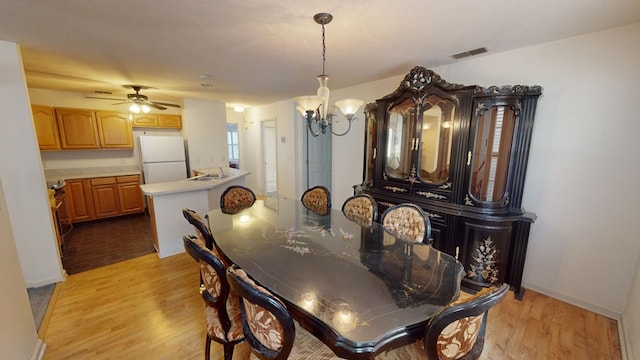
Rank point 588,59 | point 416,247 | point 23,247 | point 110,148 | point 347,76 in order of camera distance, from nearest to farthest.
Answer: point 416,247, point 588,59, point 23,247, point 347,76, point 110,148

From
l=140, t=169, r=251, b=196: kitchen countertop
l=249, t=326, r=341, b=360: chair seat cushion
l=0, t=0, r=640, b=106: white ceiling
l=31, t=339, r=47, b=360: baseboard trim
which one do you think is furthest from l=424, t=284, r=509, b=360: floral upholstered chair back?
l=140, t=169, r=251, b=196: kitchen countertop

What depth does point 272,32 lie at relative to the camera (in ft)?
6.47

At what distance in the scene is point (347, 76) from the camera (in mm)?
3359

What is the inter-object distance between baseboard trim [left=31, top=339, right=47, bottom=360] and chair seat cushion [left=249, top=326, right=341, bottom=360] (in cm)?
165

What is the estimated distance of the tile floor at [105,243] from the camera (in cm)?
307

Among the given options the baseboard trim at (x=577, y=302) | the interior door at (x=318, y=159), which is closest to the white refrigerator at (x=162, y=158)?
the interior door at (x=318, y=159)

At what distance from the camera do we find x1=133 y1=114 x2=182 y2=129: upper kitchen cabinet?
4910 millimetres

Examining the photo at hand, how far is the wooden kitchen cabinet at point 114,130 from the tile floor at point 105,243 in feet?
4.63

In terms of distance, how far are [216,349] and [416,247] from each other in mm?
1616

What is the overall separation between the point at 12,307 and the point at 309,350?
1.86m

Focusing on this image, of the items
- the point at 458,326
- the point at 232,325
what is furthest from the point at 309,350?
the point at 458,326

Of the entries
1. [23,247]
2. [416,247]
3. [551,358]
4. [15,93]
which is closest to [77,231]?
[23,247]

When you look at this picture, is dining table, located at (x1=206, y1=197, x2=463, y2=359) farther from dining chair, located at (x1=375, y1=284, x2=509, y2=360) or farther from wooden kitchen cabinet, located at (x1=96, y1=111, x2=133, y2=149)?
wooden kitchen cabinet, located at (x1=96, y1=111, x2=133, y2=149)

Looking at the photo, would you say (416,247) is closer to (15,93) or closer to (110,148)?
(15,93)
